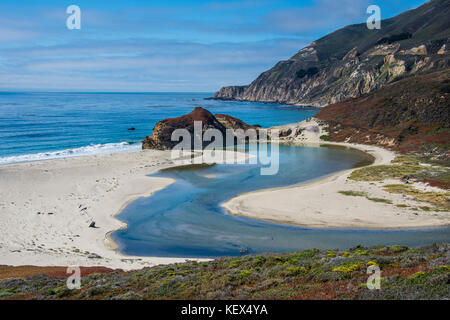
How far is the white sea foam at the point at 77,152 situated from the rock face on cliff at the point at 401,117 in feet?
139

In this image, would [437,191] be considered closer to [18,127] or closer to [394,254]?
[394,254]

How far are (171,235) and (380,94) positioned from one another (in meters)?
67.5

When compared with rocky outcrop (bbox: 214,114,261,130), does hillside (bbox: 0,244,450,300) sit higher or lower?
lower

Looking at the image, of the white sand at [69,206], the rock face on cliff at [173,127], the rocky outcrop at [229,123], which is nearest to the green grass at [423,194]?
the white sand at [69,206]

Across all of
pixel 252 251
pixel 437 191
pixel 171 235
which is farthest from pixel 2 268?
pixel 437 191

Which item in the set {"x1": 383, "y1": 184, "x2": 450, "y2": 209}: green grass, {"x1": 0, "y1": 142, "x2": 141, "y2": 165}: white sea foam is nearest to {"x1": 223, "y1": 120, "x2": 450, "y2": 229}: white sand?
{"x1": 383, "y1": 184, "x2": 450, "y2": 209}: green grass

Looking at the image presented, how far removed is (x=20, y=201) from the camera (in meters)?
29.7

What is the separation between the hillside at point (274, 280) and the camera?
10.4 m

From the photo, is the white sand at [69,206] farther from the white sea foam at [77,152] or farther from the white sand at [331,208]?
the white sand at [331,208]

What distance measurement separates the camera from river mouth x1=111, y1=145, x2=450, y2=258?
21016 mm

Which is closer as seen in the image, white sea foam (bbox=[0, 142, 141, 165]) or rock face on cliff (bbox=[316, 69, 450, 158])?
white sea foam (bbox=[0, 142, 141, 165])

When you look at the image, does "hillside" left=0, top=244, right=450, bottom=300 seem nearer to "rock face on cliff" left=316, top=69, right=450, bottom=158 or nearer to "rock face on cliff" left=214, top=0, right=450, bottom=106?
"rock face on cliff" left=316, top=69, right=450, bottom=158

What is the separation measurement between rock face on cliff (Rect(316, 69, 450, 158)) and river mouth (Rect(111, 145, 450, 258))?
26.9 metres

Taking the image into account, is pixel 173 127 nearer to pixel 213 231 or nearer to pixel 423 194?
pixel 213 231
